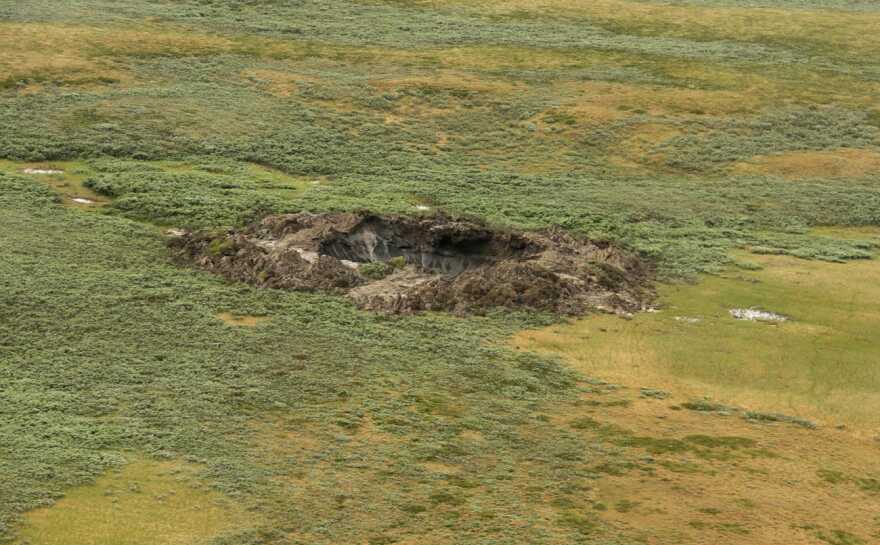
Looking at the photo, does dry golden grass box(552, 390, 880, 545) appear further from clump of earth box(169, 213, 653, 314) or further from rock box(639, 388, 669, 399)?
clump of earth box(169, 213, 653, 314)

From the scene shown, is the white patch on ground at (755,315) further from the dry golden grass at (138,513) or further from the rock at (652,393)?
the dry golden grass at (138,513)

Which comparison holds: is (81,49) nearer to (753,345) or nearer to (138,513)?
(753,345)

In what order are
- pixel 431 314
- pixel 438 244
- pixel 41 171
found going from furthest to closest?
pixel 41 171, pixel 438 244, pixel 431 314

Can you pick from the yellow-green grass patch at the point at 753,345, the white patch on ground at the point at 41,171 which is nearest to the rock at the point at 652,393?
the yellow-green grass patch at the point at 753,345

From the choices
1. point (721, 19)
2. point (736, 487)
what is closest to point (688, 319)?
point (736, 487)

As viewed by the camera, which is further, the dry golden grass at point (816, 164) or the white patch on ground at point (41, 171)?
the dry golden grass at point (816, 164)

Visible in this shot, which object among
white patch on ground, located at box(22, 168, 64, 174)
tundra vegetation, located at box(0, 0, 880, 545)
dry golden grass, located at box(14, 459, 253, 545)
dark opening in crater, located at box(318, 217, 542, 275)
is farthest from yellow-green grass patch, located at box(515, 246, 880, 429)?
white patch on ground, located at box(22, 168, 64, 174)
